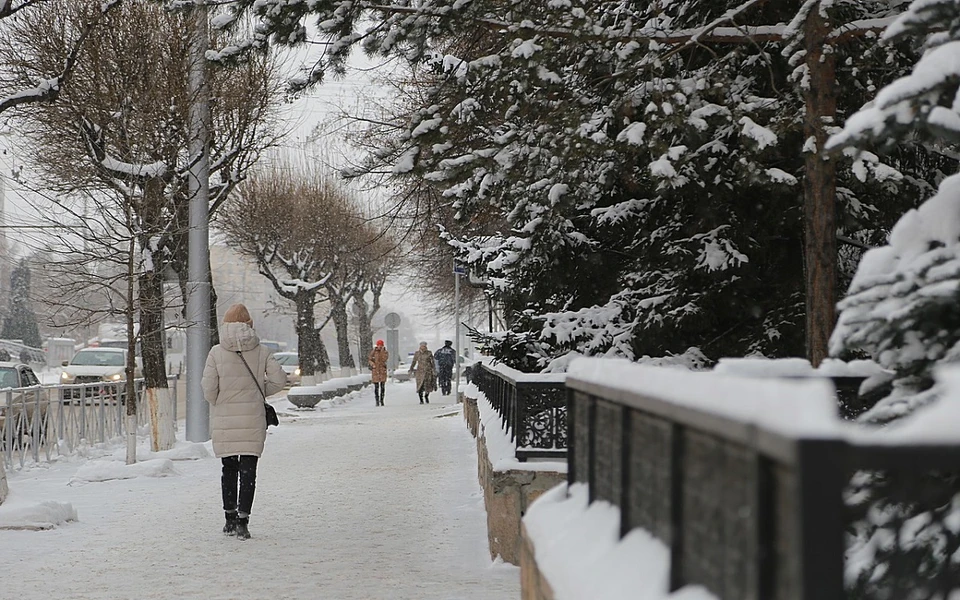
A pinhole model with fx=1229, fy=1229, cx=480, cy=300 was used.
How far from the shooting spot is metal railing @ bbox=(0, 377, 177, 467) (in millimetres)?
14570

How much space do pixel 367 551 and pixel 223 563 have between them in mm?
1082

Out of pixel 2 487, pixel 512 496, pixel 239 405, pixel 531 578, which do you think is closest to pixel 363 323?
pixel 2 487

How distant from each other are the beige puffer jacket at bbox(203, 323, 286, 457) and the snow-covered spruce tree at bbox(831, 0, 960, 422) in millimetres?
6217

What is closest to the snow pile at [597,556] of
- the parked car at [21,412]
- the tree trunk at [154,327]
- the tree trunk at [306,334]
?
the parked car at [21,412]

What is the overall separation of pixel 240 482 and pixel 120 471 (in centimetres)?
509

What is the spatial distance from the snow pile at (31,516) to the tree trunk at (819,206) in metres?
6.22

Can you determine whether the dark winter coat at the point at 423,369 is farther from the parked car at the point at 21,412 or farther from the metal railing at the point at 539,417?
the metal railing at the point at 539,417

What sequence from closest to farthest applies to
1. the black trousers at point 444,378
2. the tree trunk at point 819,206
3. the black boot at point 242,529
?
the tree trunk at point 819,206 → the black boot at point 242,529 → the black trousers at point 444,378

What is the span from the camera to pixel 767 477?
200 centimetres

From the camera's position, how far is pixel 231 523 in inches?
372

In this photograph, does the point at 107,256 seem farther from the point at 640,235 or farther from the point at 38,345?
the point at 38,345

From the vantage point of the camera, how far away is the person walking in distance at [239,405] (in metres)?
9.37

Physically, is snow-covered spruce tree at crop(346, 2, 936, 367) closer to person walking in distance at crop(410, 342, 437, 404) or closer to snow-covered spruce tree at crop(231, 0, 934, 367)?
snow-covered spruce tree at crop(231, 0, 934, 367)

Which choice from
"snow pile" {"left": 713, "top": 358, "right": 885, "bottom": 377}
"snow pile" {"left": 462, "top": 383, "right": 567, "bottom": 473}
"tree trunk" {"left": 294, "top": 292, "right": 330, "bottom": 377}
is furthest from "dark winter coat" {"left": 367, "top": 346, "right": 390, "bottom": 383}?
"snow pile" {"left": 713, "top": 358, "right": 885, "bottom": 377}
